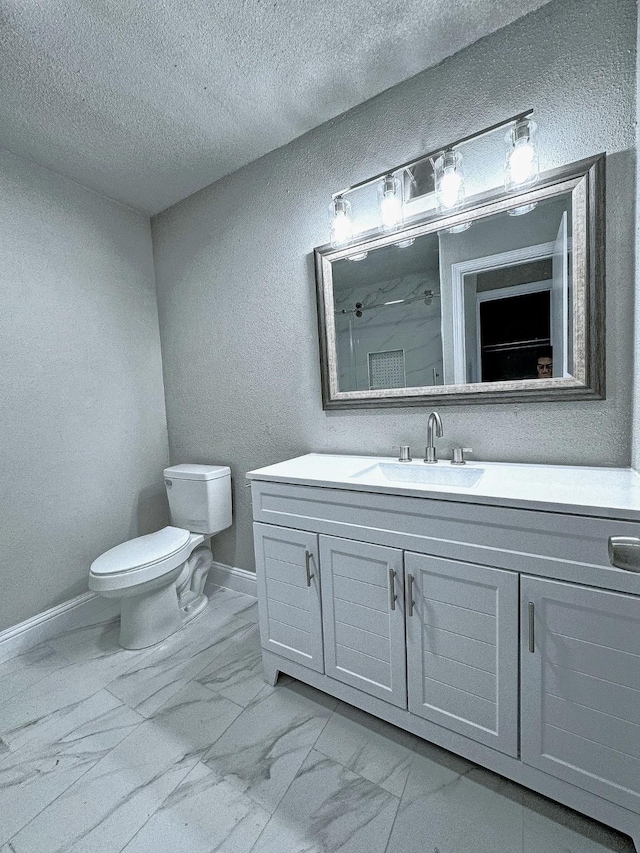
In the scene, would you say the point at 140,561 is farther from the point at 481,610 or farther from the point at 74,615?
the point at 481,610

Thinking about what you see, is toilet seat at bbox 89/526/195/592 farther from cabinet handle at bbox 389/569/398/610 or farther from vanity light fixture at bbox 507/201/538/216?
vanity light fixture at bbox 507/201/538/216

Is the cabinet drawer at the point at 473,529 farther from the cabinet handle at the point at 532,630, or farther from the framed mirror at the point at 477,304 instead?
the framed mirror at the point at 477,304

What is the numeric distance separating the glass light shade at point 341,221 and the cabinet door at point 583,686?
57.3 inches

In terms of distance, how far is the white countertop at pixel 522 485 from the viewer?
36.4 inches

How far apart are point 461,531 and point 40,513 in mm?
2001

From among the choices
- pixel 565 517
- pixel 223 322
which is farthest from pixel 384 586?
pixel 223 322

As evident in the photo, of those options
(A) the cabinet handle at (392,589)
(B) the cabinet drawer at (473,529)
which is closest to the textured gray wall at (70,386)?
(B) the cabinet drawer at (473,529)

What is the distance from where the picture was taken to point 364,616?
129 cm

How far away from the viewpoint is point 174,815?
1083 mm

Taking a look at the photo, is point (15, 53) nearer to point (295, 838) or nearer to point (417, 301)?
point (417, 301)

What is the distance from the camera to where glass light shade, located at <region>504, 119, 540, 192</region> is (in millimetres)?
1257

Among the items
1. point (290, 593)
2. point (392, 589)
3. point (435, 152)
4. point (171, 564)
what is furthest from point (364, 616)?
point (435, 152)

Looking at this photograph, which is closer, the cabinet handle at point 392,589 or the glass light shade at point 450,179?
the cabinet handle at point 392,589

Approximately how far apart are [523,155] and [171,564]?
2.16m
